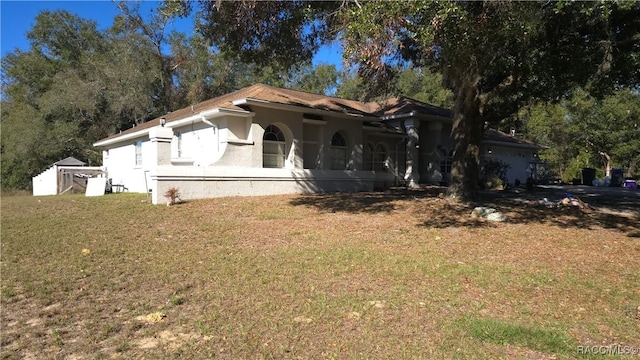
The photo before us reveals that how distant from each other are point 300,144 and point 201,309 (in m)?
13.2

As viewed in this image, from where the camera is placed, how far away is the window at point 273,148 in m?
17.3

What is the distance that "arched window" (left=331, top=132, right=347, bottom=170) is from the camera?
776 inches

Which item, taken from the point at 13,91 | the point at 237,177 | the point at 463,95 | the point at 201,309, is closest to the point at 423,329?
the point at 201,309

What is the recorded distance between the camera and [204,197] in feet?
47.6

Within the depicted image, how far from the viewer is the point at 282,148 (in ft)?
58.3

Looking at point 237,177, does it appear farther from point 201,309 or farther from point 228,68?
point 228,68

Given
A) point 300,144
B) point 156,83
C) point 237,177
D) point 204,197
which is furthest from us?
point 156,83

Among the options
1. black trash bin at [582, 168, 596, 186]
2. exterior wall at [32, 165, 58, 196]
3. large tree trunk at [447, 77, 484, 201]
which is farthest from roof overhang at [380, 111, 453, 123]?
exterior wall at [32, 165, 58, 196]

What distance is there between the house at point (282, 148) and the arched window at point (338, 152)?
47 millimetres

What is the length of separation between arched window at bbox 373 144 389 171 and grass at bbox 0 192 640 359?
38.7 feet

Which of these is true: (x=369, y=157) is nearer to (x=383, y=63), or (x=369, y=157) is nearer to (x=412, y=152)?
(x=412, y=152)

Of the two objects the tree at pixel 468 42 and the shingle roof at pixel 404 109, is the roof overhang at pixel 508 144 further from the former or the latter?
the tree at pixel 468 42

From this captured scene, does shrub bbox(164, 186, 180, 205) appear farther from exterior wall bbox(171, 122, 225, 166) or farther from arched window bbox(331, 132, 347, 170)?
arched window bbox(331, 132, 347, 170)

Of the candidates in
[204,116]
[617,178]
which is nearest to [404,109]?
[204,116]
